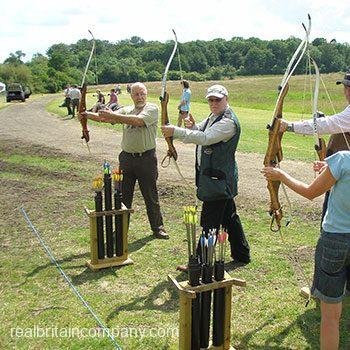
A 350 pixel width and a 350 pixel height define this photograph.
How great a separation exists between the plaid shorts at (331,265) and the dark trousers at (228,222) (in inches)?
73.3

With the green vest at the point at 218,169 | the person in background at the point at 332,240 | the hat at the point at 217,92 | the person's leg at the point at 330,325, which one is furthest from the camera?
the green vest at the point at 218,169

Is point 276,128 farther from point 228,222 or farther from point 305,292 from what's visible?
point 305,292

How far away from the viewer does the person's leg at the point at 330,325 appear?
3.29 m

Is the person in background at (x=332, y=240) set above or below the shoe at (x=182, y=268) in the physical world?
above

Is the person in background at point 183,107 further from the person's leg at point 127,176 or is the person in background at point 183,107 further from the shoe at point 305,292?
the shoe at point 305,292

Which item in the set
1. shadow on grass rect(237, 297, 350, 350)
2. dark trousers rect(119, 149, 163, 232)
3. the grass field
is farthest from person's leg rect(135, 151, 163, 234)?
shadow on grass rect(237, 297, 350, 350)

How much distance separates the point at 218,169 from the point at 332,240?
6.15 ft

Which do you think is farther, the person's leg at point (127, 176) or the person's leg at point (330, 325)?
the person's leg at point (127, 176)

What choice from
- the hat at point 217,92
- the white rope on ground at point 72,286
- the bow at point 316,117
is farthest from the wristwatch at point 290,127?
the white rope on ground at point 72,286

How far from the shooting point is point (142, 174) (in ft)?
20.1

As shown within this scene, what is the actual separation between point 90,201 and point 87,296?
3.85 meters

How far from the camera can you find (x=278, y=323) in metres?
4.27

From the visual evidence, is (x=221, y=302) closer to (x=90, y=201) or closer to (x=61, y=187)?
(x=90, y=201)

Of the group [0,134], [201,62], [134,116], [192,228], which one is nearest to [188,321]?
[192,228]
